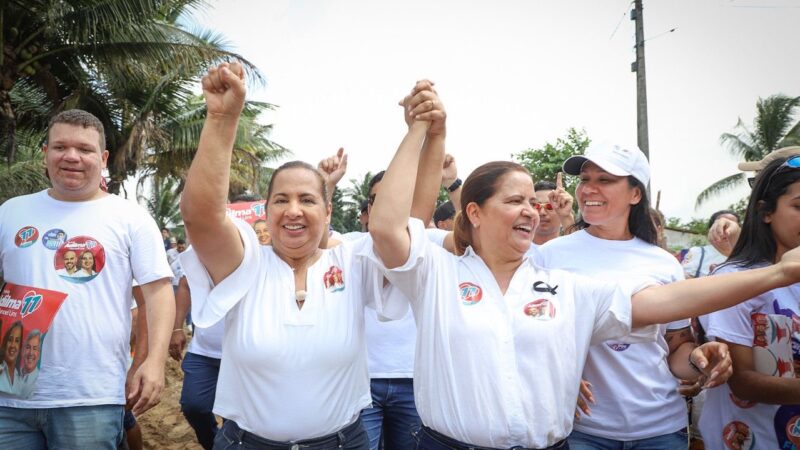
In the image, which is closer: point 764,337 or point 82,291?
point 764,337

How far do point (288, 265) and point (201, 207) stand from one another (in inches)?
21.2

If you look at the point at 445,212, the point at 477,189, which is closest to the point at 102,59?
the point at 445,212

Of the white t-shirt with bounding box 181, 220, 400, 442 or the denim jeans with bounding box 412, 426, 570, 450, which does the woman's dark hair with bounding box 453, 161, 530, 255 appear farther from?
the denim jeans with bounding box 412, 426, 570, 450

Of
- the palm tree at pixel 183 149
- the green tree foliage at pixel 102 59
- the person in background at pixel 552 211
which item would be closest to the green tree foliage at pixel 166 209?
the palm tree at pixel 183 149

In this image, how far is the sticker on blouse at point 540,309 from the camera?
7.30 ft

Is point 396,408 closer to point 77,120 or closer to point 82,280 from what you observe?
point 82,280

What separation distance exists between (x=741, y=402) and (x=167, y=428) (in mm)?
5543

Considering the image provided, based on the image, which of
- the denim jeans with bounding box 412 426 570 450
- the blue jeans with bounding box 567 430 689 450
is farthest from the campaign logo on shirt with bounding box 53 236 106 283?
the blue jeans with bounding box 567 430 689 450

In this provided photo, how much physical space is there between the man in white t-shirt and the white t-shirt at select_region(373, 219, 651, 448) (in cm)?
135

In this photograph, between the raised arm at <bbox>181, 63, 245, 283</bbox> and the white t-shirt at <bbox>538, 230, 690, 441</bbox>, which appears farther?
the white t-shirt at <bbox>538, 230, 690, 441</bbox>

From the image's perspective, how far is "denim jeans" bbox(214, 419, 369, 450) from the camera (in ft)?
7.18

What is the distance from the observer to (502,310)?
7.32ft

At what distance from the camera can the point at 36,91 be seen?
1359 cm

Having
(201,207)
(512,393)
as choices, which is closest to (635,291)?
(512,393)
